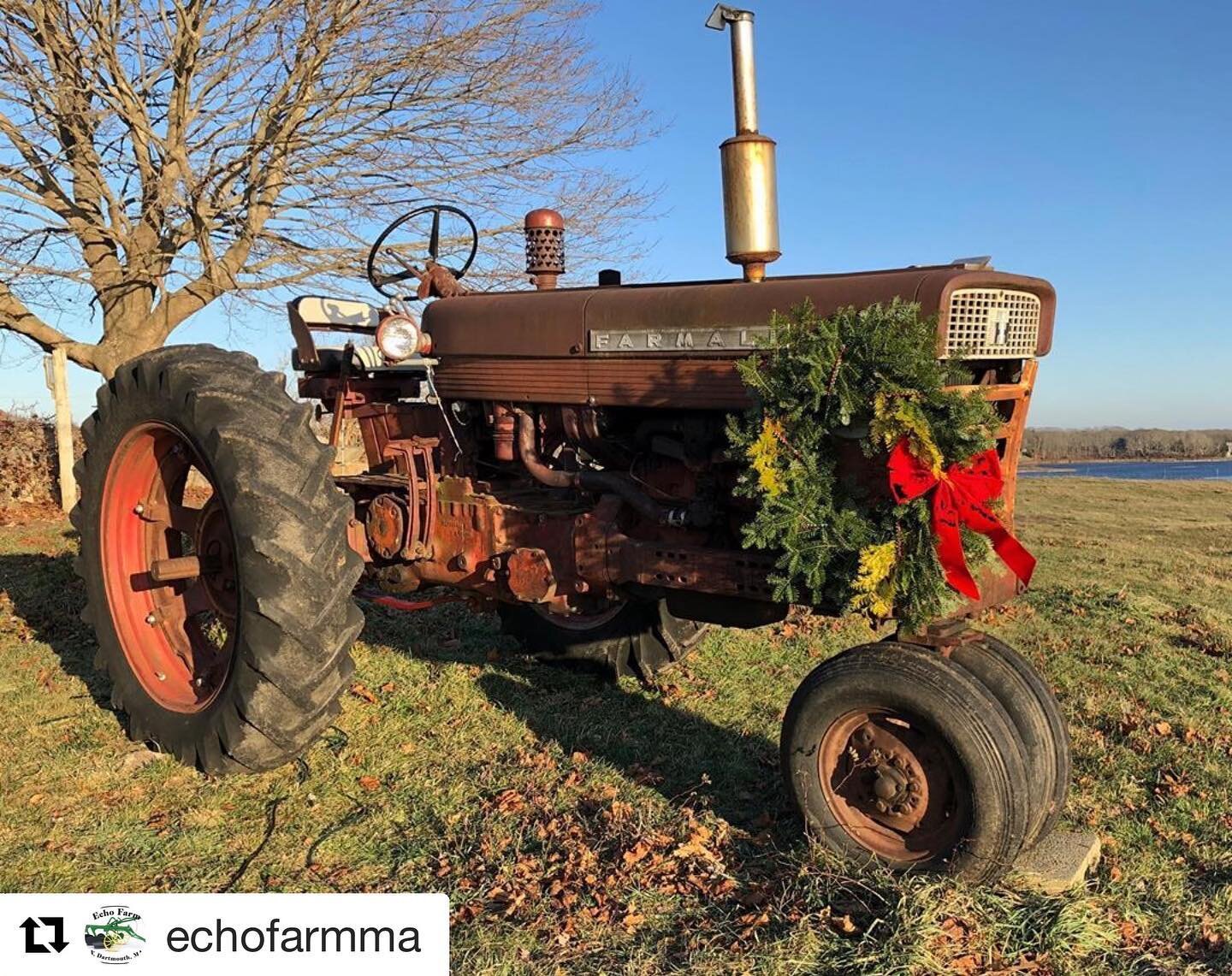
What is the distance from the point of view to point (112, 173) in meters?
9.14

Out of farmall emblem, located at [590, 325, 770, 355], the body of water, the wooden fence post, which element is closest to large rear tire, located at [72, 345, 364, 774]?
farmall emblem, located at [590, 325, 770, 355]

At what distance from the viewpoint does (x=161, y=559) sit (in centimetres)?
391

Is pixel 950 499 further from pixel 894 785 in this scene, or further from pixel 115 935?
pixel 115 935

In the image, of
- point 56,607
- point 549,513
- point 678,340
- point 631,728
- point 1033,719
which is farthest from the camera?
point 56,607

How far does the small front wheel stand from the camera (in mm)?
2670

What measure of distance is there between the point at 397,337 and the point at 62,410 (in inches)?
311

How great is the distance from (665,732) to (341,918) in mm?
2003

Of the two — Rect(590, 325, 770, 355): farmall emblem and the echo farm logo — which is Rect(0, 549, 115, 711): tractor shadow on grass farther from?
Rect(590, 325, 770, 355): farmall emblem

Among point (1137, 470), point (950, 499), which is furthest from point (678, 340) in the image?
point (1137, 470)

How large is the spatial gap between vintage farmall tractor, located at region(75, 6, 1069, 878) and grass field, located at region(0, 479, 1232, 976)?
0.73 ft

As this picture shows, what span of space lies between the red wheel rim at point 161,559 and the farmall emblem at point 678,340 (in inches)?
67.0

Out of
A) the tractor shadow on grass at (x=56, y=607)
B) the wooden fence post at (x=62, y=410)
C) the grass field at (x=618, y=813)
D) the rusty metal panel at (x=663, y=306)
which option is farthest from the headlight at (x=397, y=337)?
the wooden fence post at (x=62, y=410)

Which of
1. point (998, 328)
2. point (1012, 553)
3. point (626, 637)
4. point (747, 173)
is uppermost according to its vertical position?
point (747, 173)

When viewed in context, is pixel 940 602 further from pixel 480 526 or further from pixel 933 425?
pixel 480 526
